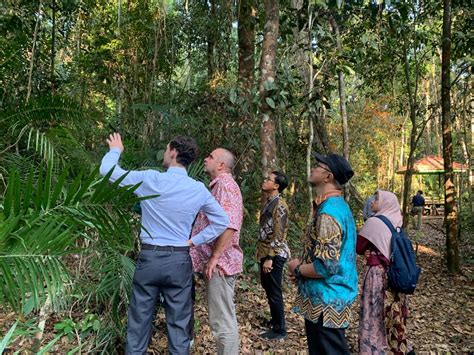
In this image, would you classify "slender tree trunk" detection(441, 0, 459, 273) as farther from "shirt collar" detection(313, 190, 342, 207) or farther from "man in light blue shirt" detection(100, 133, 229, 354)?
"man in light blue shirt" detection(100, 133, 229, 354)

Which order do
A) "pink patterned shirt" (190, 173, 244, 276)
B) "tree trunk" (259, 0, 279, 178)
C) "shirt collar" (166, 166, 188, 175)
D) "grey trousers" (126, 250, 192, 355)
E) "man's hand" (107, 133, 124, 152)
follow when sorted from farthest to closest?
"tree trunk" (259, 0, 279, 178) → "pink patterned shirt" (190, 173, 244, 276) → "shirt collar" (166, 166, 188, 175) → "grey trousers" (126, 250, 192, 355) → "man's hand" (107, 133, 124, 152)

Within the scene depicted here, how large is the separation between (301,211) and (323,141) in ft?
4.38

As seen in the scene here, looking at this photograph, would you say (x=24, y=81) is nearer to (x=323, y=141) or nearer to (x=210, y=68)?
(x=210, y=68)

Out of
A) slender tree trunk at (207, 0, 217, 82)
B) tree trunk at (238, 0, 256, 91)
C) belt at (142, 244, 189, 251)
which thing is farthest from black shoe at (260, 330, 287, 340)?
slender tree trunk at (207, 0, 217, 82)

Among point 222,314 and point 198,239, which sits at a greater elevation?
point 198,239

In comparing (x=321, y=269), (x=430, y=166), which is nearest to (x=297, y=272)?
(x=321, y=269)

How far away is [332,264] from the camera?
2469 mm

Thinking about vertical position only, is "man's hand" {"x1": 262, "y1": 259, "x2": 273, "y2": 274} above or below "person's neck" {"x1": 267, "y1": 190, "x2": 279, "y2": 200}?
below

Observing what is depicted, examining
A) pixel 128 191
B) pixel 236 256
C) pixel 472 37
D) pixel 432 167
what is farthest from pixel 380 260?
pixel 432 167

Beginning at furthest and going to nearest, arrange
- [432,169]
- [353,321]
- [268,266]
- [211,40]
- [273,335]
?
[432,169]
[211,40]
[353,321]
[273,335]
[268,266]

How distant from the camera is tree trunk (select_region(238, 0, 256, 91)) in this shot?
21.4 ft

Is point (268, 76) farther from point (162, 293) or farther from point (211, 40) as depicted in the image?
point (211, 40)

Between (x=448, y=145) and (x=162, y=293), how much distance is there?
6015mm

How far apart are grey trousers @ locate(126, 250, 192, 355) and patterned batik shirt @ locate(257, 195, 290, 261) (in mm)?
1405
